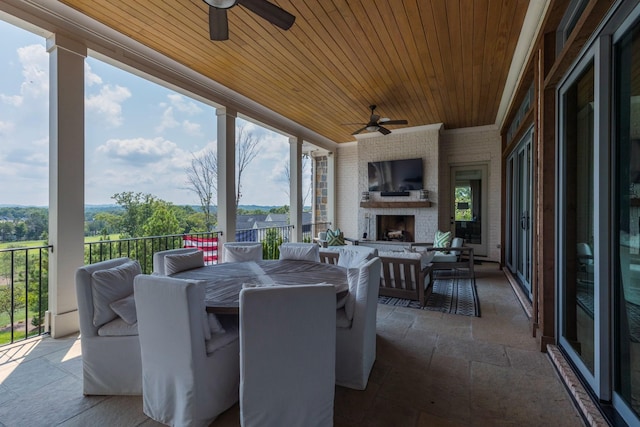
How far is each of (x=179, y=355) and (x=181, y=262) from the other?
1370mm

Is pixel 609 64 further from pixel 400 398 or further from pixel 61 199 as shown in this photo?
pixel 61 199

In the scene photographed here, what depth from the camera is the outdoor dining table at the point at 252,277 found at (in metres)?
1.81

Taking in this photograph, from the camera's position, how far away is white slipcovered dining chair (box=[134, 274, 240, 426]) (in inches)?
Answer: 59.9

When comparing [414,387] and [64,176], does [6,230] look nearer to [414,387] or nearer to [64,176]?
[64,176]

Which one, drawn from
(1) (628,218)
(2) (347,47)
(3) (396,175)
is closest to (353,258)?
(1) (628,218)

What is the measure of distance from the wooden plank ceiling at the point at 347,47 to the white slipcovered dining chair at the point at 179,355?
254 cm

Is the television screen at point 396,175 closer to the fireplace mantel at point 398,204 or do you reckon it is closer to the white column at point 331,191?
the fireplace mantel at point 398,204

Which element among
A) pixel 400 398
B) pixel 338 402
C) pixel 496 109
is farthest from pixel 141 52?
pixel 496 109

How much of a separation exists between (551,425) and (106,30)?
15.8ft

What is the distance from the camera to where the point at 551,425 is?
163 cm

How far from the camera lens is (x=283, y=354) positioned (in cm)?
145

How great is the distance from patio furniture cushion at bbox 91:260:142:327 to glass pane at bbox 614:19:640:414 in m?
2.95

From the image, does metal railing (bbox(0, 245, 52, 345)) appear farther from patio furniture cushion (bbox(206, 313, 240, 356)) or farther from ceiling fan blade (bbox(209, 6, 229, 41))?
ceiling fan blade (bbox(209, 6, 229, 41))

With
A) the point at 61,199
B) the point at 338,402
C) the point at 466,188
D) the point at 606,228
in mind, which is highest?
the point at 466,188
